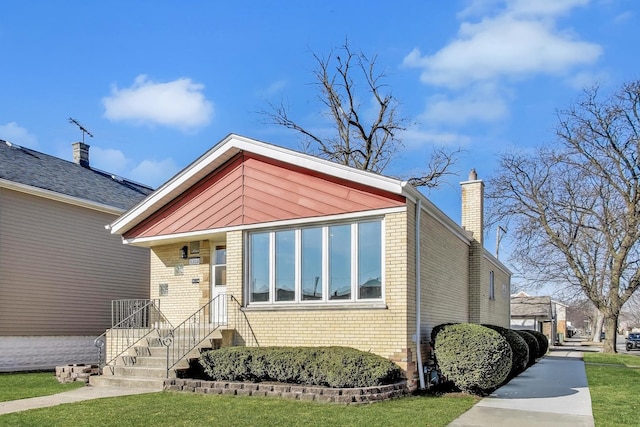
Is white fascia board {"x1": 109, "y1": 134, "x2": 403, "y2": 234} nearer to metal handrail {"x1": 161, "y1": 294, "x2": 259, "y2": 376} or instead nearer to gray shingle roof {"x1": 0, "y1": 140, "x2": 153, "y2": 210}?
metal handrail {"x1": 161, "y1": 294, "x2": 259, "y2": 376}

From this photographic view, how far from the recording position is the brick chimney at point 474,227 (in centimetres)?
1744

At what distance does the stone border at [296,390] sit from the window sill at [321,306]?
63.1 inches

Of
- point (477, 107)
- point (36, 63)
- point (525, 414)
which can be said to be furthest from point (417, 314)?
point (36, 63)

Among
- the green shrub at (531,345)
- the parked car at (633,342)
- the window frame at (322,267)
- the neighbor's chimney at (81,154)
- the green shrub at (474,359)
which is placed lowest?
the parked car at (633,342)

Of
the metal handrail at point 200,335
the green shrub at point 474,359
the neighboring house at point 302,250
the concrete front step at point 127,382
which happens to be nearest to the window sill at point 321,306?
the neighboring house at point 302,250

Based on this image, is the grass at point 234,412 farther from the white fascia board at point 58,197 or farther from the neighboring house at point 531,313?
the neighboring house at point 531,313

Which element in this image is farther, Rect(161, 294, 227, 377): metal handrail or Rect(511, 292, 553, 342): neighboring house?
Rect(511, 292, 553, 342): neighboring house

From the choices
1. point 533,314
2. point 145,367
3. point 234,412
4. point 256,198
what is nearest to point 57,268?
point 145,367

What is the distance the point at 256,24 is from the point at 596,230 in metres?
23.7

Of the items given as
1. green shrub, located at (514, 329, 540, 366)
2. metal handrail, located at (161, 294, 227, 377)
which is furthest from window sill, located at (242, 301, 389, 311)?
green shrub, located at (514, 329, 540, 366)

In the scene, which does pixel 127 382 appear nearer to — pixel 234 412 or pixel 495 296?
pixel 234 412

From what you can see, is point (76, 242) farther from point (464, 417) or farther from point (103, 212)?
point (464, 417)

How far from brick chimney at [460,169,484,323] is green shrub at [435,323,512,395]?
6.32 meters

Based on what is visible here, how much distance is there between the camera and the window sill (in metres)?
11.6
